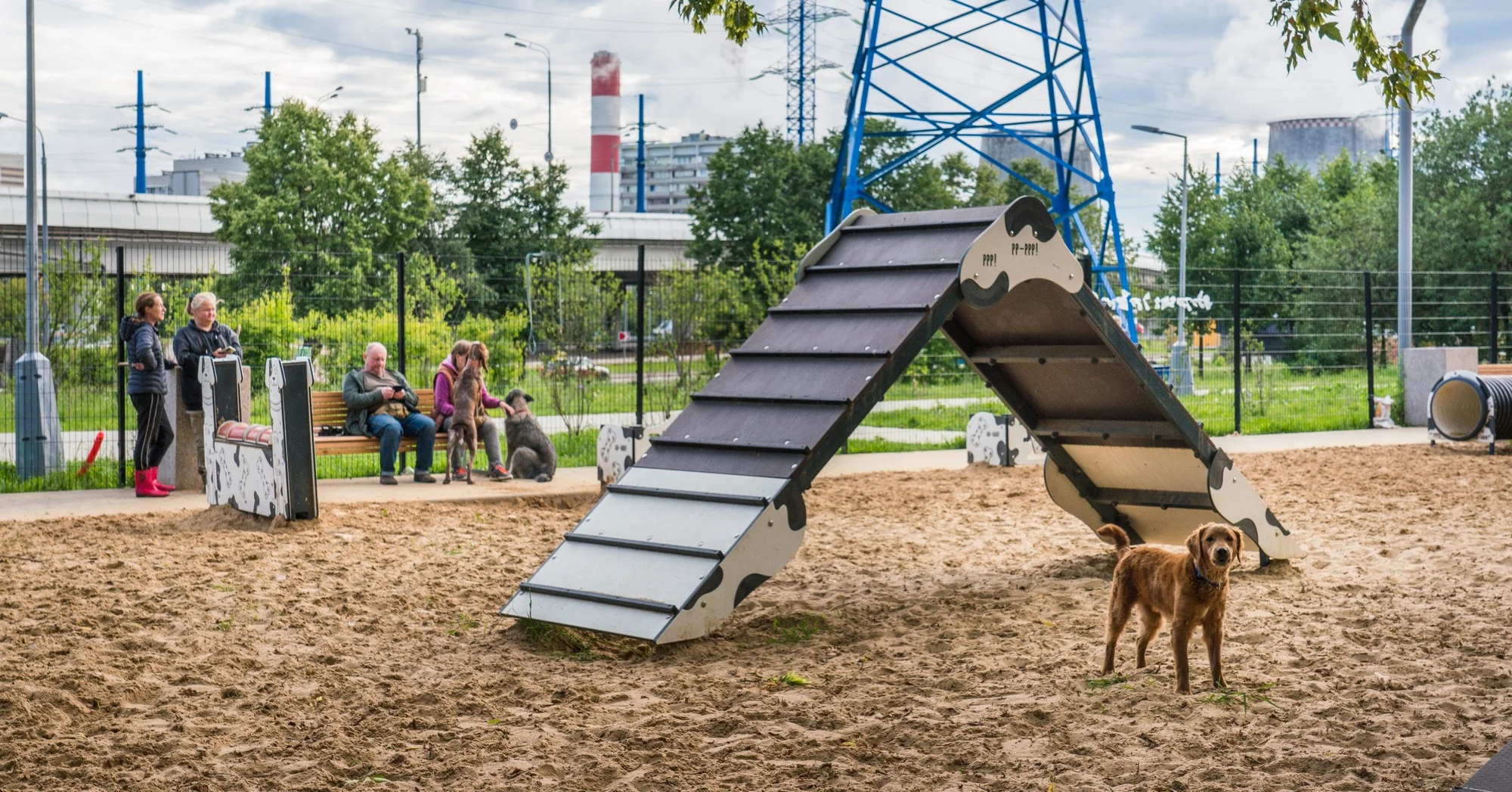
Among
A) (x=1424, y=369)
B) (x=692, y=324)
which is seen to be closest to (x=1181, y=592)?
(x=692, y=324)

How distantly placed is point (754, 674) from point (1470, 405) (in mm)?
12831

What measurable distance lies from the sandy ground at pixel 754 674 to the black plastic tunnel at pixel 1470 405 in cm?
612

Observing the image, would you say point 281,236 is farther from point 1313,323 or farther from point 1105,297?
point 1313,323

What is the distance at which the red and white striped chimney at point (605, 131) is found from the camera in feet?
292

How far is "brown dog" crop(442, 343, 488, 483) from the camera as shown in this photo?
11500 mm

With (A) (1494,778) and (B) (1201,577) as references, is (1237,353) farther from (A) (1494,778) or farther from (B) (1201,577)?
(A) (1494,778)

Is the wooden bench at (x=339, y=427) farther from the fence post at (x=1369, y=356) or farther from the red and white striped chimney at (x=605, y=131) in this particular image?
the red and white striped chimney at (x=605, y=131)

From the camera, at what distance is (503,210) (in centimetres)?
4303

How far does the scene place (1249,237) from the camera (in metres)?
43.6

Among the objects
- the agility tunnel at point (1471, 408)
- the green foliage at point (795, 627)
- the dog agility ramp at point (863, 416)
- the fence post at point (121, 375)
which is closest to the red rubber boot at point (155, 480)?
the fence post at point (121, 375)

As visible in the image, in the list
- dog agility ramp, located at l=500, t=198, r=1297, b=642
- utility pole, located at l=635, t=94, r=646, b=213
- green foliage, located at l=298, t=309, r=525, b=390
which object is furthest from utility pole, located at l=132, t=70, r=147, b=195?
dog agility ramp, located at l=500, t=198, r=1297, b=642

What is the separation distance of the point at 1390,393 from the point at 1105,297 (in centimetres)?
485

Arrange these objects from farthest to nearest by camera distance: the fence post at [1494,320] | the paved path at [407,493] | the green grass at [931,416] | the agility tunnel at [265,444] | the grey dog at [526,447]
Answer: the fence post at [1494,320]
the green grass at [931,416]
the grey dog at [526,447]
the paved path at [407,493]
the agility tunnel at [265,444]

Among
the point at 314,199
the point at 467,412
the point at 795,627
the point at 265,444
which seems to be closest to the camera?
the point at 795,627
